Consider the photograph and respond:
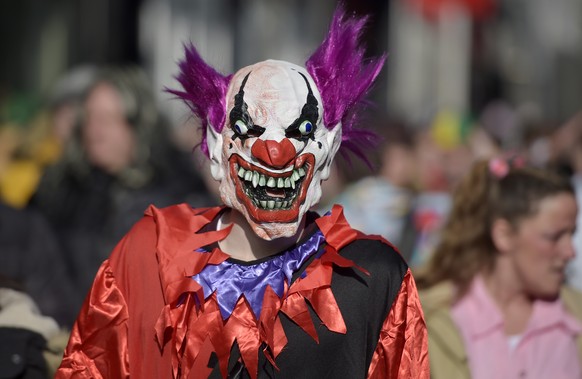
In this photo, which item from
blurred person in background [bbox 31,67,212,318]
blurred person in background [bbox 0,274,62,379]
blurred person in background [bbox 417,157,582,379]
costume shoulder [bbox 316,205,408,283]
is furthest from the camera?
blurred person in background [bbox 31,67,212,318]

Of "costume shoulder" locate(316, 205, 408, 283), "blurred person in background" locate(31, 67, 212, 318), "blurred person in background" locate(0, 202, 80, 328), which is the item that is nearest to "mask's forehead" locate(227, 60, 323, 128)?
"costume shoulder" locate(316, 205, 408, 283)

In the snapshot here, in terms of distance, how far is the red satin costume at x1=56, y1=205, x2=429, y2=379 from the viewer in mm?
3441

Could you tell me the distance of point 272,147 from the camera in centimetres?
346

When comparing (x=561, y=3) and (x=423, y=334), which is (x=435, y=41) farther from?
(x=423, y=334)

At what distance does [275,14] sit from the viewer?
59.1 feet

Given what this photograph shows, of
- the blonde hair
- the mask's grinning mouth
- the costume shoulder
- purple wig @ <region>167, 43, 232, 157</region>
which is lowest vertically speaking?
the blonde hair

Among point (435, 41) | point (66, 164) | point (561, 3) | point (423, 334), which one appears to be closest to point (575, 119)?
point (66, 164)

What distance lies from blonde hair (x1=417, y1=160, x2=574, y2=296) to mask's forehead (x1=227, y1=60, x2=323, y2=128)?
157 cm

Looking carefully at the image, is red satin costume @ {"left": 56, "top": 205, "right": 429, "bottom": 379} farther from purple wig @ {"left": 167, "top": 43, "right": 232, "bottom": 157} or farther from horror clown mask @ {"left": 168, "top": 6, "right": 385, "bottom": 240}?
purple wig @ {"left": 167, "top": 43, "right": 232, "bottom": 157}

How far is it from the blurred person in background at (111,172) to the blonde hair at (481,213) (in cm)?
159

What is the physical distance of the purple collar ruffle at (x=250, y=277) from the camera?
348cm

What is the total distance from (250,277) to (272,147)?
1.27ft

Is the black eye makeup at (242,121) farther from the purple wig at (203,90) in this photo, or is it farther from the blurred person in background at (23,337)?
the blurred person in background at (23,337)

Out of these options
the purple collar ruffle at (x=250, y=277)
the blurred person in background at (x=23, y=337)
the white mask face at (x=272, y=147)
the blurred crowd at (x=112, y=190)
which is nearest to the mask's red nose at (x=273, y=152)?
the white mask face at (x=272, y=147)
